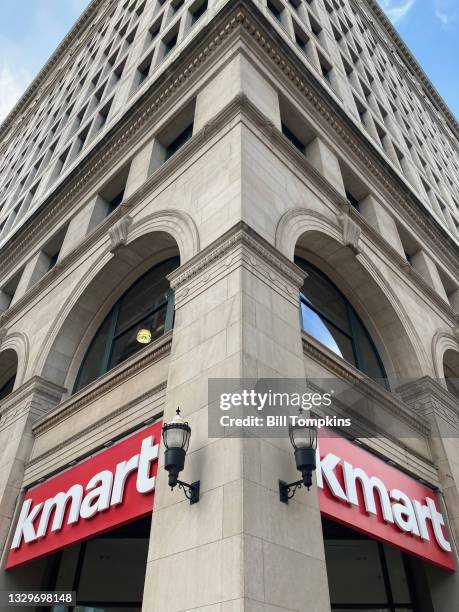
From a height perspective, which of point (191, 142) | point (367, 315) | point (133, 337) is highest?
point (191, 142)

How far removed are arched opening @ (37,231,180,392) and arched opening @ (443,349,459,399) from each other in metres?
10.3

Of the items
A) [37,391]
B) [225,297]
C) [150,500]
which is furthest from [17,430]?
[225,297]

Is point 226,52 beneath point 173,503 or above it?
above

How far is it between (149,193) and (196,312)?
20.3 ft

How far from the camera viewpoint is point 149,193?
535 inches

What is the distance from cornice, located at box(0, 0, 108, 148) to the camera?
3803 cm

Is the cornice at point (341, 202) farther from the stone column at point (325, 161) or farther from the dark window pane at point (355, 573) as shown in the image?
the dark window pane at point (355, 573)

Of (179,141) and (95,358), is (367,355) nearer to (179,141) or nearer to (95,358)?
(95,358)

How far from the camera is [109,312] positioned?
14.8 meters

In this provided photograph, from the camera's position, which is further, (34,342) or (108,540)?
(34,342)

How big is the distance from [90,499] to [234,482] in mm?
4291

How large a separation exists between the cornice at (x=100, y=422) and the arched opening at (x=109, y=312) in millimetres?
2408

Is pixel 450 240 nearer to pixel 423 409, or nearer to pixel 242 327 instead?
pixel 423 409

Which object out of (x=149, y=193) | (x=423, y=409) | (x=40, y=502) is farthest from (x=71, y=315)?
(x=423, y=409)
